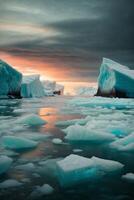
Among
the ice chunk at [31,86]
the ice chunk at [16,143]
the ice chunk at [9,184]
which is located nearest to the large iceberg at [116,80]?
the ice chunk at [31,86]

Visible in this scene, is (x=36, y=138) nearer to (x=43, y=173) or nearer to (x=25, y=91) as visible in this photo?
(x=43, y=173)

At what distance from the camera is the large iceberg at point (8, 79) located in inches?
1142

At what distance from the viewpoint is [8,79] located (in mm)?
29969

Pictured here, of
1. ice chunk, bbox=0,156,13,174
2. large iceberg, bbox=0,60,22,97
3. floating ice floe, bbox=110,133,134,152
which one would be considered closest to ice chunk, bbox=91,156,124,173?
floating ice floe, bbox=110,133,134,152

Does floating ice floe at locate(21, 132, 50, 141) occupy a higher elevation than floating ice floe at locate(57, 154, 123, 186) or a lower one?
lower

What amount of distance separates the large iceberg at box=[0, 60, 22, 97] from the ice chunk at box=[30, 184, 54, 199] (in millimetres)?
26661

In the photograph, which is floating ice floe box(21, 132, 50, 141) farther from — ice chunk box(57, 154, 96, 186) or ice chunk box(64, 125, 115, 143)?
ice chunk box(57, 154, 96, 186)

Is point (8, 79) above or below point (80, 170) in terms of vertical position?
above

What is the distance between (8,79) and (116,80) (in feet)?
38.5

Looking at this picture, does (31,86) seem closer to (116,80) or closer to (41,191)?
(116,80)

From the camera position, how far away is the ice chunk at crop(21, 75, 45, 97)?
35000 mm

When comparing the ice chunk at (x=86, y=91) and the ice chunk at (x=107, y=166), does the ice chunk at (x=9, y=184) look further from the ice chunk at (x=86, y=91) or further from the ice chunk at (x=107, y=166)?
the ice chunk at (x=86, y=91)

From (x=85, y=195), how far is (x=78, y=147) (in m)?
2.23

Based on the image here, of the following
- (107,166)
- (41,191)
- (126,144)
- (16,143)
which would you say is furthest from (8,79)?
(41,191)
